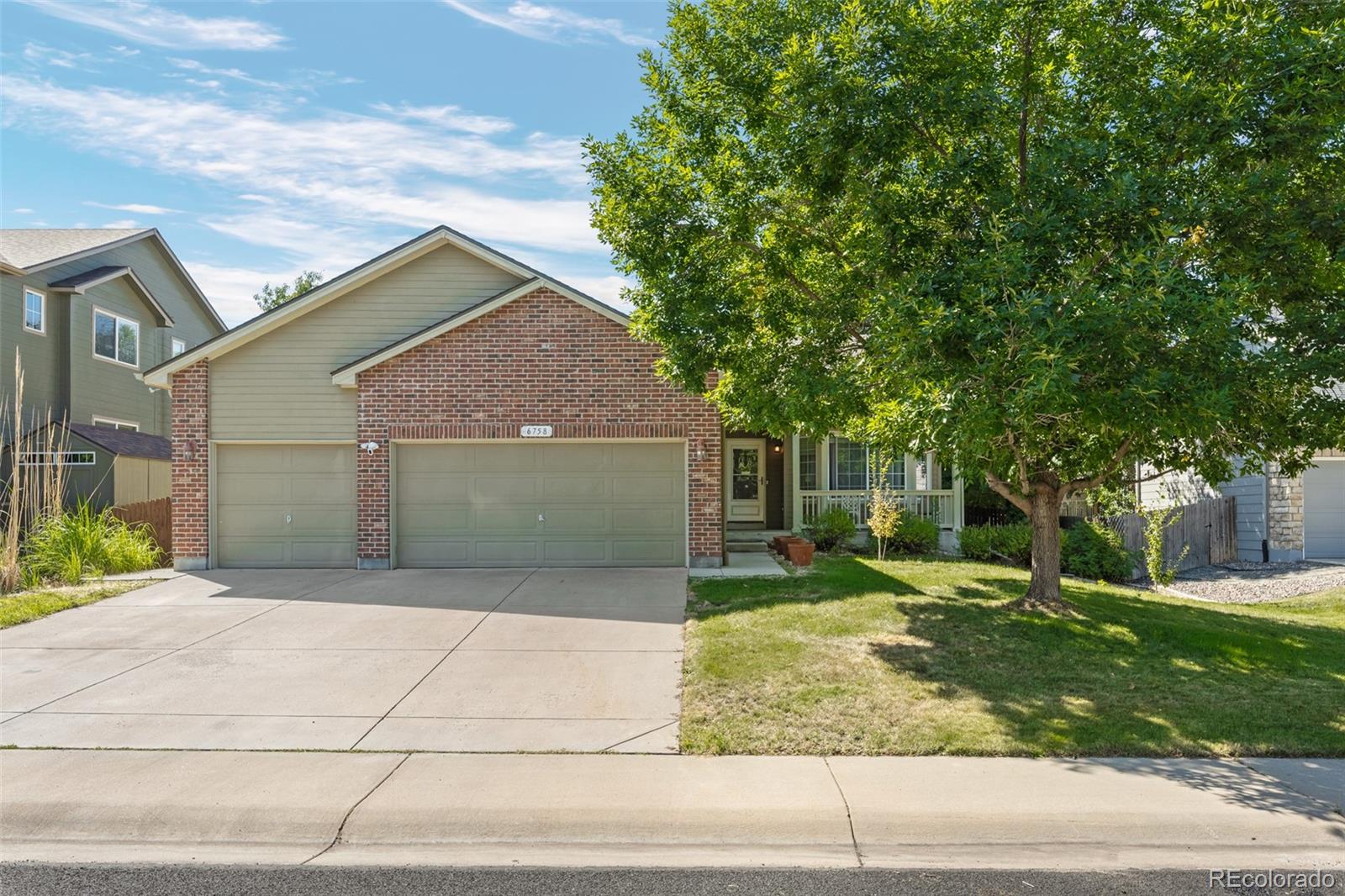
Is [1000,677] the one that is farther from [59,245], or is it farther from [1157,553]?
[59,245]

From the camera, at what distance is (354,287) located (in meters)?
15.2

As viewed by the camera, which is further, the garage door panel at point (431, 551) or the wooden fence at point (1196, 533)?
the wooden fence at point (1196, 533)

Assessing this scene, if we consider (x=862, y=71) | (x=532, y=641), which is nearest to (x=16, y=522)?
(x=532, y=641)

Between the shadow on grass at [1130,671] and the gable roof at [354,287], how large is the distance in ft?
22.7

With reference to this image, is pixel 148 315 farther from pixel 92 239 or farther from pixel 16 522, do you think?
pixel 16 522

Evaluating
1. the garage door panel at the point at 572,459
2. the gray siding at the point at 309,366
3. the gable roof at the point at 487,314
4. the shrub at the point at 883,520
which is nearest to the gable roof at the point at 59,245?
the gray siding at the point at 309,366

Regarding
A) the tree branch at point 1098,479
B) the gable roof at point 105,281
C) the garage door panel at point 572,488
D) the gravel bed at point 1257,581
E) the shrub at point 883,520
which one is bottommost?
the gravel bed at point 1257,581

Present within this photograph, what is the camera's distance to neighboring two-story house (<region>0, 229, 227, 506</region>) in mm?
19609

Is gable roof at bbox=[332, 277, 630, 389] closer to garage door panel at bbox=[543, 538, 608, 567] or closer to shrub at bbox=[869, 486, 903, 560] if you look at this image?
garage door panel at bbox=[543, 538, 608, 567]

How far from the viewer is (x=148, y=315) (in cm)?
2505

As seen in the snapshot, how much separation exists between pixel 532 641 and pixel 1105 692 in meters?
5.66

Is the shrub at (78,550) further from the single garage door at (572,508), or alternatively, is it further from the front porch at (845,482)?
the front porch at (845,482)

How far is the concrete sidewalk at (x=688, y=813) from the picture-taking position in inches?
188

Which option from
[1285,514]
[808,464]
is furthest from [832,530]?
[1285,514]
